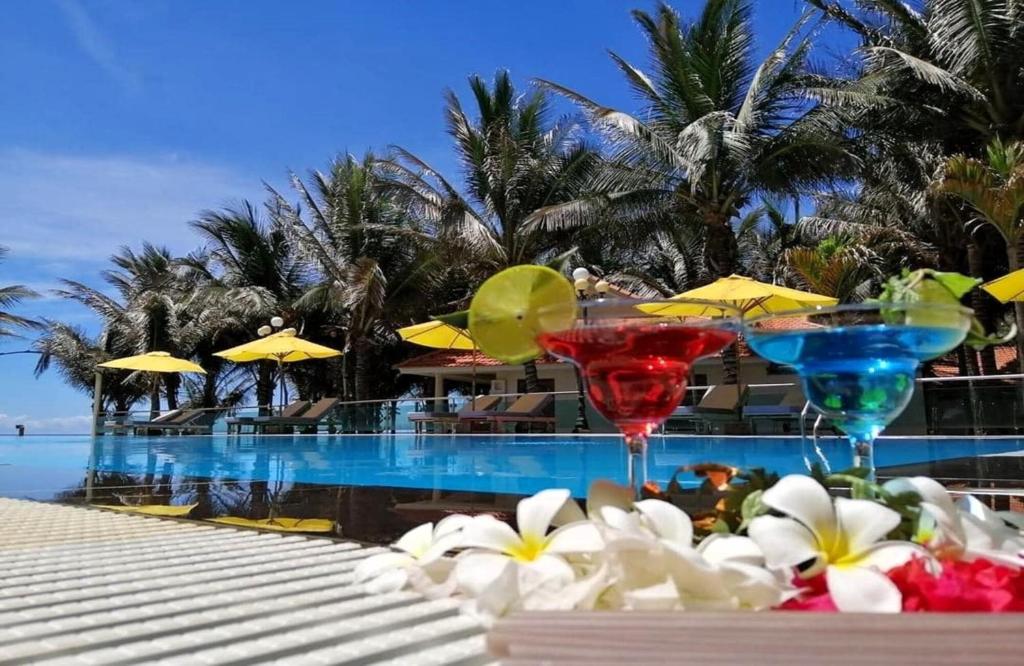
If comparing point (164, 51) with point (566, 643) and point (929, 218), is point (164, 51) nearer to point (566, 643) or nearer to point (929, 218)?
point (929, 218)

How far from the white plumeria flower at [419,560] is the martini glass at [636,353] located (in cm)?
50

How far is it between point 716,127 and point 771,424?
6444 millimetres

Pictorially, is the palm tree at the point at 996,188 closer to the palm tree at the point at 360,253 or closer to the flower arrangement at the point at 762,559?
the palm tree at the point at 360,253

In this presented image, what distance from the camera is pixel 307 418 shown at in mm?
19828

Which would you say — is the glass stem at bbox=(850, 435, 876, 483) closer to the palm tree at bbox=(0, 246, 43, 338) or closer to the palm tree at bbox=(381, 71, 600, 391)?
the palm tree at bbox=(381, 71, 600, 391)

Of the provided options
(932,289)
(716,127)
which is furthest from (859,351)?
(716,127)

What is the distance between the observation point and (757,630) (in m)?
0.43

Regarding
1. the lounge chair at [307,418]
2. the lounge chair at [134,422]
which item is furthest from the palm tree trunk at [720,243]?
the lounge chair at [134,422]

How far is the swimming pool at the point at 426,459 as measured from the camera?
7625mm

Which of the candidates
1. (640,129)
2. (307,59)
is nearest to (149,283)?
(307,59)

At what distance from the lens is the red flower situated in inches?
20.5

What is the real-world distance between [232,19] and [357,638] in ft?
58.8

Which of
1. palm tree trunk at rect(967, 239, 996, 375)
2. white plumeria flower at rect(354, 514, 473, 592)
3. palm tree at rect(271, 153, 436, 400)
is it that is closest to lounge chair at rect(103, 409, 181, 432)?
Answer: palm tree at rect(271, 153, 436, 400)

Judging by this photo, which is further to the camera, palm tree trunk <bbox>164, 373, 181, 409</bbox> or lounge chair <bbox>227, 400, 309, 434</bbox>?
palm tree trunk <bbox>164, 373, 181, 409</bbox>
